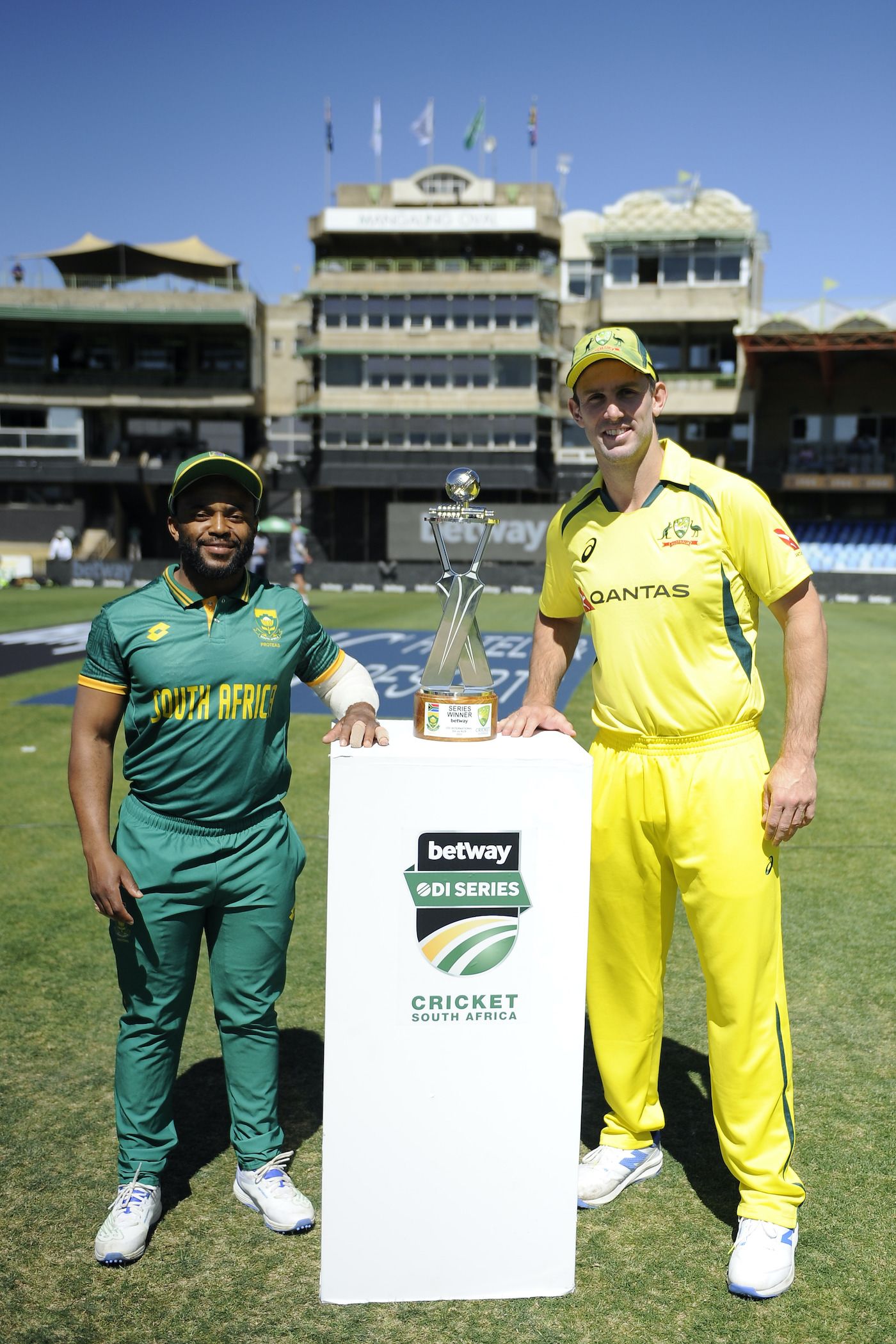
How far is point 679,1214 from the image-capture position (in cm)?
305

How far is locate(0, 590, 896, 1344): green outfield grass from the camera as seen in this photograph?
261 cm

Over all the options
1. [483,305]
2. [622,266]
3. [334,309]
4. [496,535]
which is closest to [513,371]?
[483,305]

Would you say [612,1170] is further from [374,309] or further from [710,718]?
[374,309]

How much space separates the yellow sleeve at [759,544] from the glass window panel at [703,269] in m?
46.6

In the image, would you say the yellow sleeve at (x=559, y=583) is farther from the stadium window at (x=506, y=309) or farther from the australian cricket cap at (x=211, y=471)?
the stadium window at (x=506, y=309)

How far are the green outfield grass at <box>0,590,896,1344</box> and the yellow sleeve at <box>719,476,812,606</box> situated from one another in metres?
1.58

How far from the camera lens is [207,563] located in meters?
2.86

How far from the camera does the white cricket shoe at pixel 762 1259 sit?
106 inches

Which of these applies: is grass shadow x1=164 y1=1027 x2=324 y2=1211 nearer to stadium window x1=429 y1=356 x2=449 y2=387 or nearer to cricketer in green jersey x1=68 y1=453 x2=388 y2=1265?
cricketer in green jersey x1=68 y1=453 x2=388 y2=1265

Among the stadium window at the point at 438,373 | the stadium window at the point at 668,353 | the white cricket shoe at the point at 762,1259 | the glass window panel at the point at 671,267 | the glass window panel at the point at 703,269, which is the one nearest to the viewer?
the white cricket shoe at the point at 762,1259

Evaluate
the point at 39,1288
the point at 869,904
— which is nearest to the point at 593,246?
the point at 869,904

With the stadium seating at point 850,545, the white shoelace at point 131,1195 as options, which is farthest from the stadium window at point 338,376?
the white shoelace at point 131,1195

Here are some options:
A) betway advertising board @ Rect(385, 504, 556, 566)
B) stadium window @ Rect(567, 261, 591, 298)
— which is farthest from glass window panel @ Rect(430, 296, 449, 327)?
betway advertising board @ Rect(385, 504, 556, 566)

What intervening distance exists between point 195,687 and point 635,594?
1.16 meters
